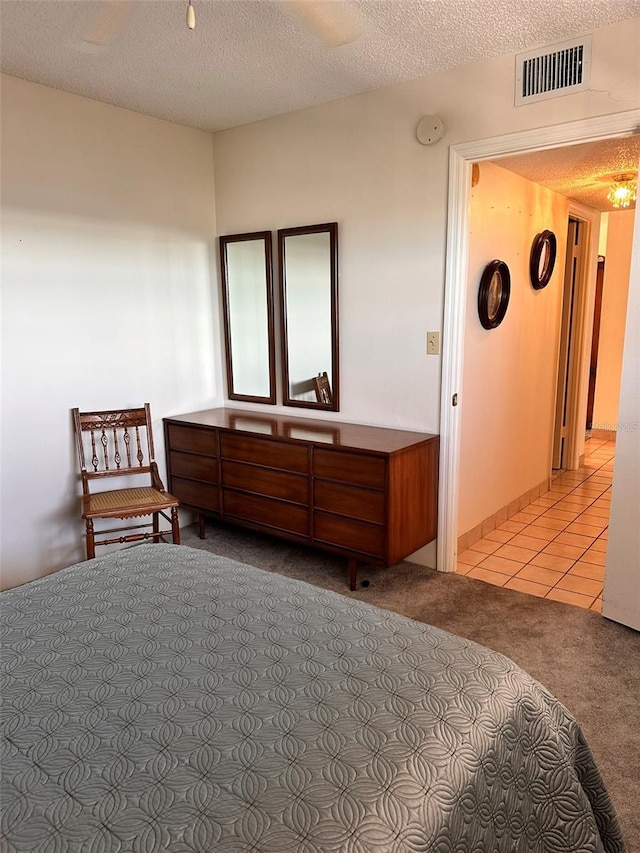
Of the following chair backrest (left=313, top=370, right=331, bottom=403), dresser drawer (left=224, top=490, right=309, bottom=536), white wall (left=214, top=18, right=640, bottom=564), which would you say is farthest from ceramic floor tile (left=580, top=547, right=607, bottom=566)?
chair backrest (left=313, top=370, right=331, bottom=403)

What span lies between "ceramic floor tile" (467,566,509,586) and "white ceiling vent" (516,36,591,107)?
2.31 m

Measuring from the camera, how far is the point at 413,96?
3043 mm

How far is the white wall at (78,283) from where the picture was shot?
120 inches

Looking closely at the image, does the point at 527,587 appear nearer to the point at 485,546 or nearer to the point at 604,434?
the point at 485,546

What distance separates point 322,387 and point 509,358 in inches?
49.2

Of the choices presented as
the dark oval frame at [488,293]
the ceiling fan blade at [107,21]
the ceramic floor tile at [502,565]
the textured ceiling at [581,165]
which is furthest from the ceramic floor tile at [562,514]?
the ceiling fan blade at [107,21]

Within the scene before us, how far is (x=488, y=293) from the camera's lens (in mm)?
3467

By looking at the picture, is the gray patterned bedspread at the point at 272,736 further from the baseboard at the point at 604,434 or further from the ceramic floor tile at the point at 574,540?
the baseboard at the point at 604,434

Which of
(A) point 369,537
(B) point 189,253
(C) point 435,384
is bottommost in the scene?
(A) point 369,537

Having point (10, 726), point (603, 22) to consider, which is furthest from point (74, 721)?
point (603, 22)

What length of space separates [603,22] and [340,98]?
1331mm

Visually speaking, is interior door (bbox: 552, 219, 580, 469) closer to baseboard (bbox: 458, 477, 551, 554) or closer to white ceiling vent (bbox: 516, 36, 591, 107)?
baseboard (bbox: 458, 477, 551, 554)

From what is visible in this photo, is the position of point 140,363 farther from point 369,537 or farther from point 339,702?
point 339,702

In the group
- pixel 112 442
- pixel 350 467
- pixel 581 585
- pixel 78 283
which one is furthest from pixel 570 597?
pixel 78 283
